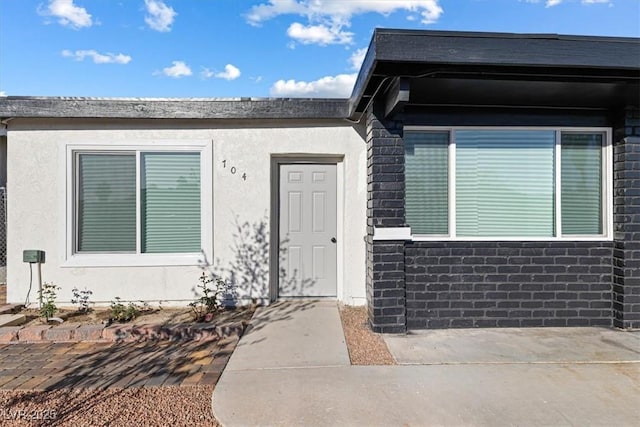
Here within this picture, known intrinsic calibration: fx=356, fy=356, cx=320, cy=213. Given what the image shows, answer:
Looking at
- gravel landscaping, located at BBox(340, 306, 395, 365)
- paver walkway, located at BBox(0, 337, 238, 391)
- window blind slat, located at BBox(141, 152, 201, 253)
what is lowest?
paver walkway, located at BBox(0, 337, 238, 391)

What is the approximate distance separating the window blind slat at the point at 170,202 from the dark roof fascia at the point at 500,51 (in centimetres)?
316

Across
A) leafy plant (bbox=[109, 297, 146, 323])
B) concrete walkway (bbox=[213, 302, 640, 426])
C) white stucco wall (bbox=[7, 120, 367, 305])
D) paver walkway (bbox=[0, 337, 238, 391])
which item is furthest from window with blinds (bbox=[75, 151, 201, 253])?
concrete walkway (bbox=[213, 302, 640, 426])

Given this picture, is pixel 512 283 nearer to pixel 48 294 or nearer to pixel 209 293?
pixel 209 293

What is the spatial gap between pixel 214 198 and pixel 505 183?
3910 mm

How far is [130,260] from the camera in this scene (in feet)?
16.6

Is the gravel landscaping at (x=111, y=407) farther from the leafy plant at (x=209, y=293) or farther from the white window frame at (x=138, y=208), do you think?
the white window frame at (x=138, y=208)

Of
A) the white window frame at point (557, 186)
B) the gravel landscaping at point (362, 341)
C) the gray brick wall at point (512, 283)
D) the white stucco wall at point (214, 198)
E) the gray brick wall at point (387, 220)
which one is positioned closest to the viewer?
the gravel landscaping at point (362, 341)

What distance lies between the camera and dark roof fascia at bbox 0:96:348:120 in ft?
15.7

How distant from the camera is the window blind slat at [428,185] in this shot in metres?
4.44

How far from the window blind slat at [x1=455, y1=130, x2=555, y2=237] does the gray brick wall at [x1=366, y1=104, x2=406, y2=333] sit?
0.86m

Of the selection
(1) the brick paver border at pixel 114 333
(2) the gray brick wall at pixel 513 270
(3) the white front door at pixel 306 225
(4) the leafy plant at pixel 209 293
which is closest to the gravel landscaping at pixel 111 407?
(1) the brick paver border at pixel 114 333

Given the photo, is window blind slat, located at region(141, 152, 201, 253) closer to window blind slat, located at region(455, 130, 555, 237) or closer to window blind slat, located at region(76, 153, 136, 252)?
window blind slat, located at region(76, 153, 136, 252)

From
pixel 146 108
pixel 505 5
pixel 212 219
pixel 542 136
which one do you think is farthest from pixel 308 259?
pixel 505 5

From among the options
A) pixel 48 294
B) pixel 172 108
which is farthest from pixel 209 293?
pixel 172 108
